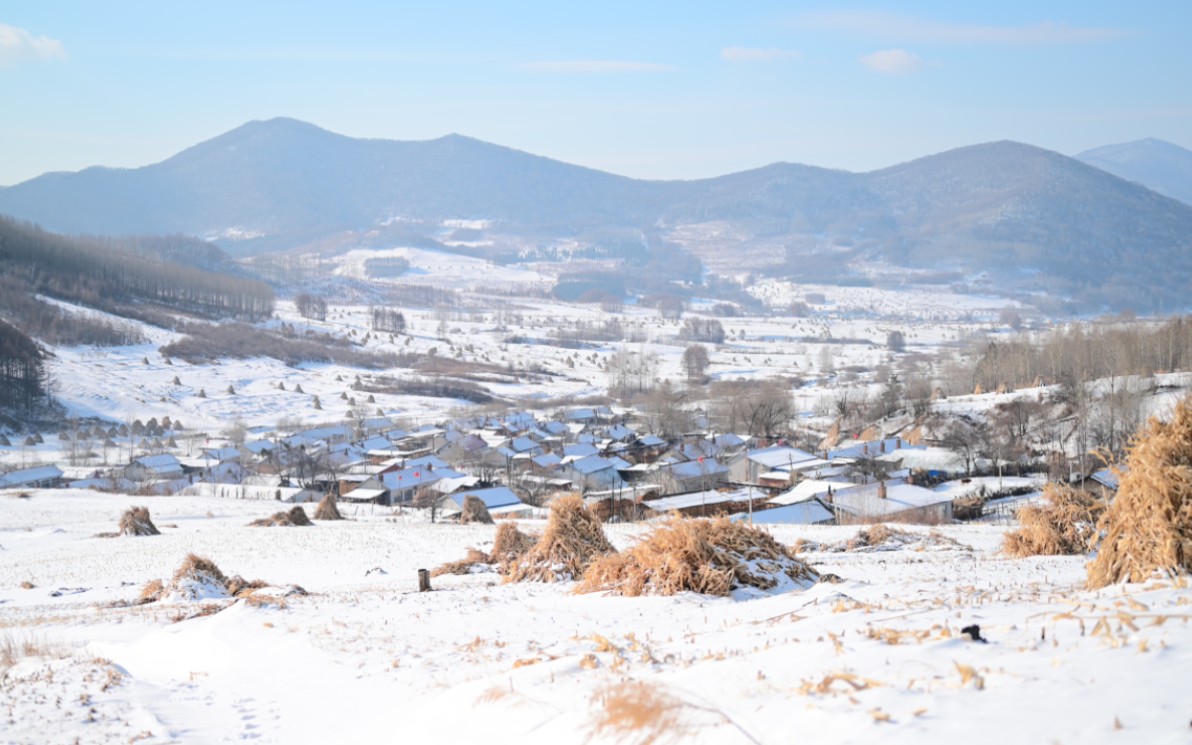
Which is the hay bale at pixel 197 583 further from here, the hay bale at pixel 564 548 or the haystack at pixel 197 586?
→ the hay bale at pixel 564 548

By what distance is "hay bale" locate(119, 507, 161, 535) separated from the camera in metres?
32.6

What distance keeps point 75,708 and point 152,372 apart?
103671 millimetres

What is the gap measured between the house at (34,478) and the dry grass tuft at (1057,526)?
2311 inches

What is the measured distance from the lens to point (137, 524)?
32.7m

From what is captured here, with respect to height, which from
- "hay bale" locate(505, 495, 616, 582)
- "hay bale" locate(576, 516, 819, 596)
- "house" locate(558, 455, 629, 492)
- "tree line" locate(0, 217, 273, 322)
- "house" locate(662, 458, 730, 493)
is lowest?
"house" locate(558, 455, 629, 492)

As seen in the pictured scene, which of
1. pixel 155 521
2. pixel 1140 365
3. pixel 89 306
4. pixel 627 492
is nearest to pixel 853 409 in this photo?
pixel 1140 365

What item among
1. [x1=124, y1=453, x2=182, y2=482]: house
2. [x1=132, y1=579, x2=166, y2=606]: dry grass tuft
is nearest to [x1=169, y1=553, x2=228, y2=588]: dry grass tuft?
[x1=132, y1=579, x2=166, y2=606]: dry grass tuft

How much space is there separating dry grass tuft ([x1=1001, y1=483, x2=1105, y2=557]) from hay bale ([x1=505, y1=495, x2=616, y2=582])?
21.0ft

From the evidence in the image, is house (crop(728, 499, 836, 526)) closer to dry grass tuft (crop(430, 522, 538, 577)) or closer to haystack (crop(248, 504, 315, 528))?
haystack (crop(248, 504, 315, 528))

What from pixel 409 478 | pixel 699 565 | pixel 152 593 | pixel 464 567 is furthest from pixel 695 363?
pixel 699 565

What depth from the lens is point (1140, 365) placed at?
69438mm

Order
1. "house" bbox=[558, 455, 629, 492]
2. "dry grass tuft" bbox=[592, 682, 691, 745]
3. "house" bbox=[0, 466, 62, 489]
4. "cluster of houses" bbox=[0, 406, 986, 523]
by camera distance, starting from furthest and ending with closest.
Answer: "house" bbox=[0, 466, 62, 489], "house" bbox=[558, 455, 629, 492], "cluster of houses" bbox=[0, 406, 986, 523], "dry grass tuft" bbox=[592, 682, 691, 745]

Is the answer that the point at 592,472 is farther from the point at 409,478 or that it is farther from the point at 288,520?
the point at 288,520

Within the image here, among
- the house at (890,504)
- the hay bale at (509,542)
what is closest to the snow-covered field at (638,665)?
the hay bale at (509,542)
